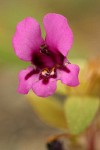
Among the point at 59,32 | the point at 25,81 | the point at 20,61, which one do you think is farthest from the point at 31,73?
the point at 20,61

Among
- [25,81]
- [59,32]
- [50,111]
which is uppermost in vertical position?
[59,32]

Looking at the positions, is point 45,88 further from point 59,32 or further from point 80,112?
point 80,112

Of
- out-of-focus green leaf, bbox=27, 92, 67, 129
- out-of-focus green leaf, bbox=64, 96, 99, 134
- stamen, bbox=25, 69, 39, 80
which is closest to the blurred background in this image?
out-of-focus green leaf, bbox=27, 92, 67, 129

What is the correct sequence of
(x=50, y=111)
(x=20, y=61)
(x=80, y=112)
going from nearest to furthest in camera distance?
(x=80, y=112), (x=50, y=111), (x=20, y=61)

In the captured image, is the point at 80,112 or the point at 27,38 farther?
the point at 80,112

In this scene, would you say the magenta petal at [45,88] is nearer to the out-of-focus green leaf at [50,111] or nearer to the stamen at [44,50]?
the stamen at [44,50]

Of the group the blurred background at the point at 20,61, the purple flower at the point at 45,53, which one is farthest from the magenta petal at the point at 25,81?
the blurred background at the point at 20,61

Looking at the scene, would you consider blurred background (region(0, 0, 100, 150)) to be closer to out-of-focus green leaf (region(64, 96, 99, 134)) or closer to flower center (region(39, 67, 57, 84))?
out-of-focus green leaf (region(64, 96, 99, 134))
